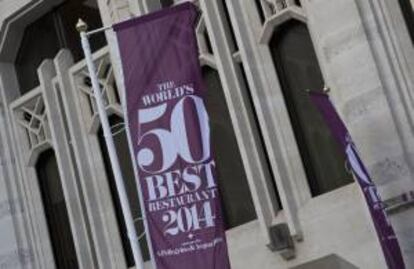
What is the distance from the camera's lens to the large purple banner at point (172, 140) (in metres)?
11.3

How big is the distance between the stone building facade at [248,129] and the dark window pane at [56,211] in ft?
0.09

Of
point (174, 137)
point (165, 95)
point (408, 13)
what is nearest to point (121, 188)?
point (174, 137)

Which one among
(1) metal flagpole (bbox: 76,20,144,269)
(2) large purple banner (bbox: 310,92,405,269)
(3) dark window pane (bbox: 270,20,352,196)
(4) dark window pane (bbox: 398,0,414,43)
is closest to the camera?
(1) metal flagpole (bbox: 76,20,144,269)

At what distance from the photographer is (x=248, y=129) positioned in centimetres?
1594

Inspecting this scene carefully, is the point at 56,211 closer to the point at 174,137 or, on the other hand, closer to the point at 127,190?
the point at 127,190

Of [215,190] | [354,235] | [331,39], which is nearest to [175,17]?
[215,190]

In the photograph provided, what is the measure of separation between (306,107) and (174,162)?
15.7 feet

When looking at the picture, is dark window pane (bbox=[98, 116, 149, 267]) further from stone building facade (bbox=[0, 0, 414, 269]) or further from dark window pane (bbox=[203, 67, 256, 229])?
dark window pane (bbox=[203, 67, 256, 229])

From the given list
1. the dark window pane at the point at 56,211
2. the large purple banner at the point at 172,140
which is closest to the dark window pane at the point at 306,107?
the large purple banner at the point at 172,140

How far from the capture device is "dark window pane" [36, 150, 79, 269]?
19.2 metres


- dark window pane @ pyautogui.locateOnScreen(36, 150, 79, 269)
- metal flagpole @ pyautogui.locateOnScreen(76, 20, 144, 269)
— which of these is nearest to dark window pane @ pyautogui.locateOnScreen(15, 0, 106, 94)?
dark window pane @ pyautogui.locateOnScreen(36, 150, 79, 269)

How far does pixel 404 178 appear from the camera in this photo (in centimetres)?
1388

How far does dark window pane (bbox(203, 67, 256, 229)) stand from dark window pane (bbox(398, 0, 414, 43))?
11.6 ft

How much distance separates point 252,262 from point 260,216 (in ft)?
2.58
